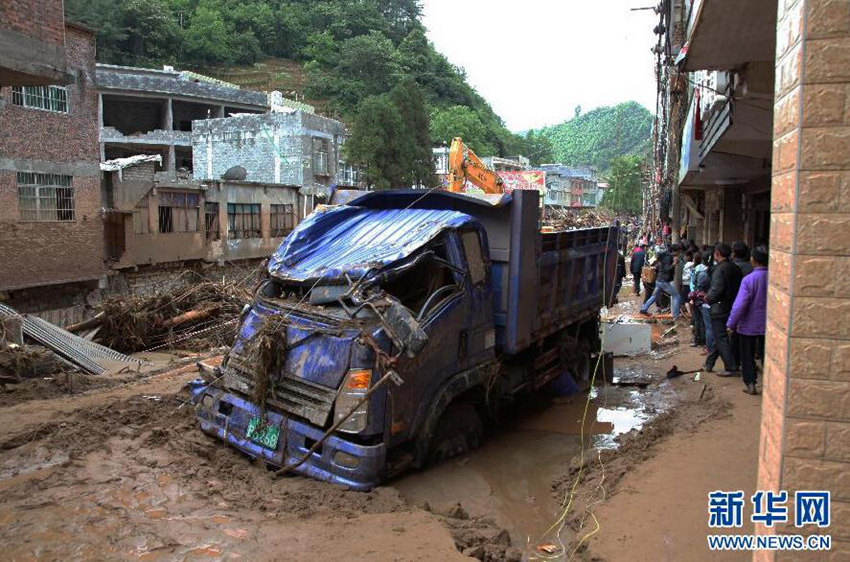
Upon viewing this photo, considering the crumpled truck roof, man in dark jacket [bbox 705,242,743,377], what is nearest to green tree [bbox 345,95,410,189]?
man in dark jacket [bbox 705,242,743,377]

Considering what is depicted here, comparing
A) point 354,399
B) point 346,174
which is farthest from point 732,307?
point 346,174

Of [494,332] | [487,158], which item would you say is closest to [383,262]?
[494,332]

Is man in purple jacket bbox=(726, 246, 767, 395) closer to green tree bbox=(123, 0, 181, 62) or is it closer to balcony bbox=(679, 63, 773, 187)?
balcony bbox=(679, 63, 773, 187)

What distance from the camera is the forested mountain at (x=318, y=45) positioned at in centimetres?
5312

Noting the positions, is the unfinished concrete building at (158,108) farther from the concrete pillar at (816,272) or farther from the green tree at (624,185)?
the green tree at (624,185)

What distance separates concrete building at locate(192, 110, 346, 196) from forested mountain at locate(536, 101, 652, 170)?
52.5 meters

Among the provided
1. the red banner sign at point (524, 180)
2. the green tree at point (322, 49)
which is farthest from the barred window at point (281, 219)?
the green tree at point (322, 49)

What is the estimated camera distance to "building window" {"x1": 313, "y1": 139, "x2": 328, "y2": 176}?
3072cm

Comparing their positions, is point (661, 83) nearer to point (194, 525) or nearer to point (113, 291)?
point (113, 291)

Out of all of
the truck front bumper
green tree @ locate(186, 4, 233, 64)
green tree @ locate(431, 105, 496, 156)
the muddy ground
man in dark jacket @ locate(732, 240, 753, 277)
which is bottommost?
the muddy ground

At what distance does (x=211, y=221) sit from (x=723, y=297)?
19.9m

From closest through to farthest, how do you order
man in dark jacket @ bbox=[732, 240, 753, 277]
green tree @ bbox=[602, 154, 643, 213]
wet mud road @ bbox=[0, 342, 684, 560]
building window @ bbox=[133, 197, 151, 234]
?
1. wet mud road @ bbox=[0, 342, 684, 560]
2. man in dark jacket @ bbox=[732, 240, 753, 277]
3. building window @ bbox=[133, 197, 151, 234]
4. green tree @ bbox=[602, 154, 643, 213]

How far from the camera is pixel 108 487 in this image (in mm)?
4504

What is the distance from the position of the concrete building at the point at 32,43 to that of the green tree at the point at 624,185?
5721 cm
